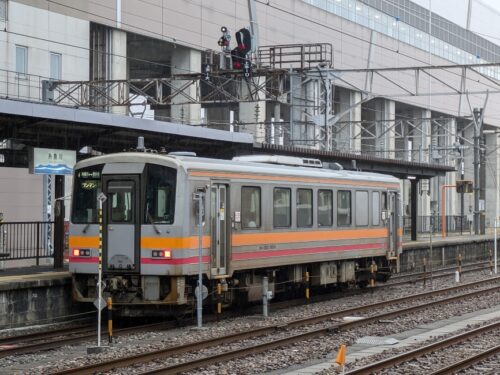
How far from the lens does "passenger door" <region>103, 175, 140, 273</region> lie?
54.4ft

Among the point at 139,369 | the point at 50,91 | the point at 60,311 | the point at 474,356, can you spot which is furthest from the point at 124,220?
the point at 50,91

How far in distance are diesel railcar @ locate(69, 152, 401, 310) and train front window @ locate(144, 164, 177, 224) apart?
0.02 metres

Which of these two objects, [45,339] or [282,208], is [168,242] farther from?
[282,208]

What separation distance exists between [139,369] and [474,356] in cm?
484

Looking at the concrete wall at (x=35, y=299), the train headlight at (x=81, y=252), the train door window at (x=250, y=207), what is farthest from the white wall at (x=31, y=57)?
the train headlight at (x=81, y=252)

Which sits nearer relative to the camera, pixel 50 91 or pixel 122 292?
pixel 122 292

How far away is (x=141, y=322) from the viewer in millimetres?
18172

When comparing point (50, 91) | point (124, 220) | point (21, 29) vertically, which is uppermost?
point (21, 29)

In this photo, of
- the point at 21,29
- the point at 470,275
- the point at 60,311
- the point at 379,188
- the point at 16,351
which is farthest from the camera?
the point at 21,29

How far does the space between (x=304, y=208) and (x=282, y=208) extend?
1.02 m

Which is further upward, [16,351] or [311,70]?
[311,70]

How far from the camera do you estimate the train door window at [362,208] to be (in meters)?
22.8

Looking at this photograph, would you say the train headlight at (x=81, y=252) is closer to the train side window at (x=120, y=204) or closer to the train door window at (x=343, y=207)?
the train side window at (x=120, y=204)

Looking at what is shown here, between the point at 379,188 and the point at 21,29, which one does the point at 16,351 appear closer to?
the point at 379,188
